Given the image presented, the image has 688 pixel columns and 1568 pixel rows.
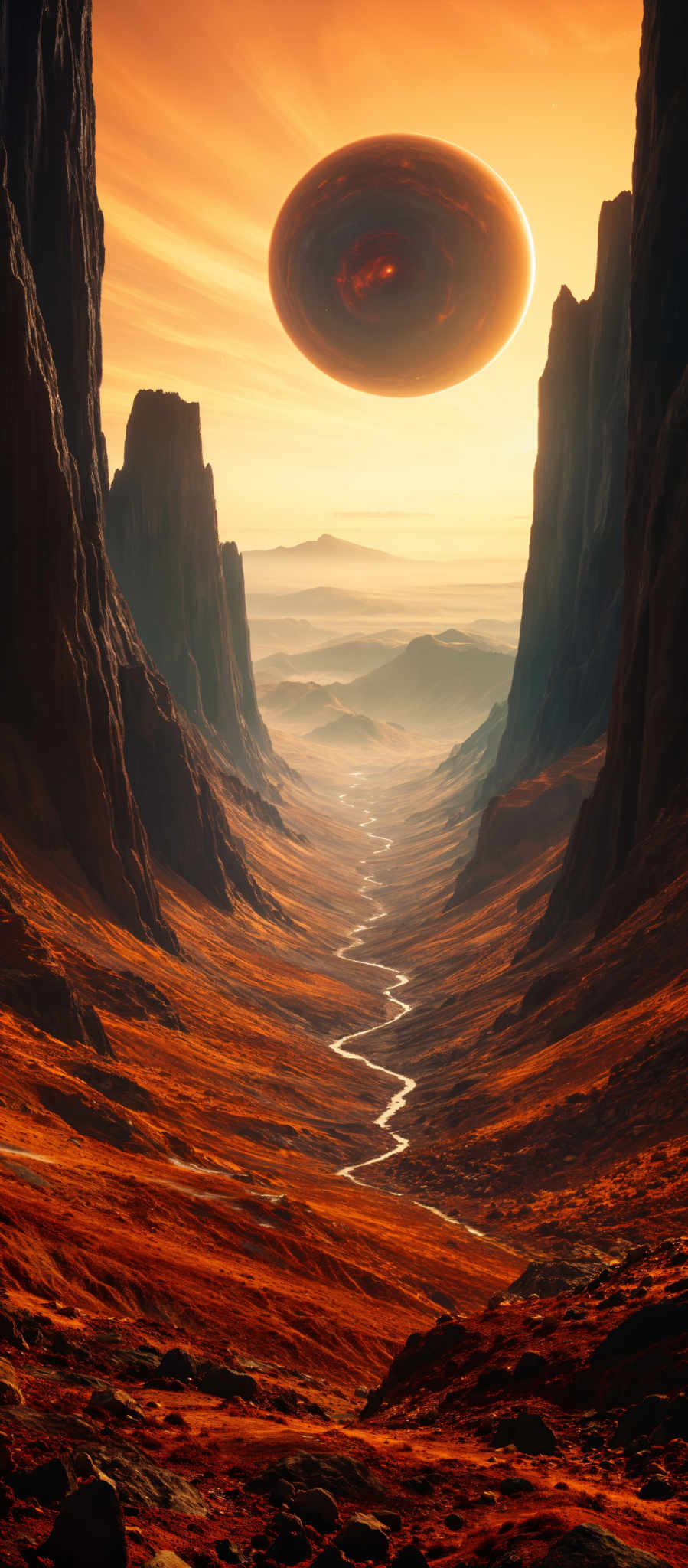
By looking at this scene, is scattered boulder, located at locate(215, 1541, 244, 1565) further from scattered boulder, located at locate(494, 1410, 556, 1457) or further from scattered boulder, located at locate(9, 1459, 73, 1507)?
scattered boulder, located at locate(494, 1410, 556, 1457)

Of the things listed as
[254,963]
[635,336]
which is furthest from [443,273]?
[254,963]

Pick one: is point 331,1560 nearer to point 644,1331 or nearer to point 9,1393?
point 9,1393

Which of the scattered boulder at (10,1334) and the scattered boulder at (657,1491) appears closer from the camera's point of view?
the scattered boulder at (657,1491)

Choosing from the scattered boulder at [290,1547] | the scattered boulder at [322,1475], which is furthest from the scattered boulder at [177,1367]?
the scattered boulder at [290,1547]

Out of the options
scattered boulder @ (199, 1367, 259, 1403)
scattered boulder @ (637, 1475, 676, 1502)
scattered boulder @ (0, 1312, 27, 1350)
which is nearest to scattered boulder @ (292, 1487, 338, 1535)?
scattered boulder @ (637, 1475, 676, 1502)

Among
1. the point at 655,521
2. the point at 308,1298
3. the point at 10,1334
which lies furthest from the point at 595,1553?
the point at 655,521

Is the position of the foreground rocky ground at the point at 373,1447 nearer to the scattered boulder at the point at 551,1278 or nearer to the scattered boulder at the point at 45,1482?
the scattered boulder at the point at 45,1482
